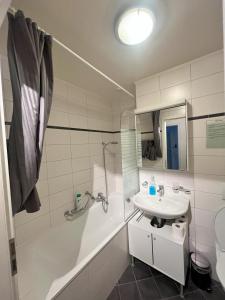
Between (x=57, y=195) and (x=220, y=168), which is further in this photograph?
(x=57, y=195)

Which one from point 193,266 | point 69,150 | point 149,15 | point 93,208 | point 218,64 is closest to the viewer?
point 149,15

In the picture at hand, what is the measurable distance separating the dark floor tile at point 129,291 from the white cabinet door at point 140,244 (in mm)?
267

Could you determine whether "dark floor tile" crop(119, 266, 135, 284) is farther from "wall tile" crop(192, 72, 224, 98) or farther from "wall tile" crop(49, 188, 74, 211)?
"wall tile" crop(192, 72, 224, 98)

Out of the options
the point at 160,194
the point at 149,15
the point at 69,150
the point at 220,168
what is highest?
the point at 149,15

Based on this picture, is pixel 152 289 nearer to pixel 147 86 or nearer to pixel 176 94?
pixel 176 94

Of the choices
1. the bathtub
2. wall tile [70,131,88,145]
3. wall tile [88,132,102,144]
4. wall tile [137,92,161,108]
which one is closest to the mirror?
wall tile [137,92,161,108]

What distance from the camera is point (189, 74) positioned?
1.49 metres

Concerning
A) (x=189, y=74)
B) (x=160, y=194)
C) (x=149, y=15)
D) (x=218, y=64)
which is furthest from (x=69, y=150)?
(x=218, y=64)

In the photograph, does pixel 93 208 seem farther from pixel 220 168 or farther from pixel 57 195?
pixel 220 168

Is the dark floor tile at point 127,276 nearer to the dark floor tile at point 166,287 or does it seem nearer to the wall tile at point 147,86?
the dark floor tile at point 166,287

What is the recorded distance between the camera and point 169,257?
1.37m

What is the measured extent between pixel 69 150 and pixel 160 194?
1.34 metres

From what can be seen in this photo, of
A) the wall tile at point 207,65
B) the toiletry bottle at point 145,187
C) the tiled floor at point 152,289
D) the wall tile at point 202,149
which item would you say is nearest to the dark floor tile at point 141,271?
the tiled floor at point 152,289

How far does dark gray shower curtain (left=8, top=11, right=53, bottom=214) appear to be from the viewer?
27.8 inches
